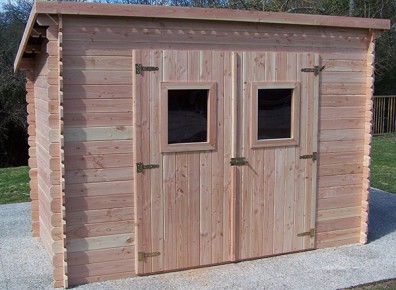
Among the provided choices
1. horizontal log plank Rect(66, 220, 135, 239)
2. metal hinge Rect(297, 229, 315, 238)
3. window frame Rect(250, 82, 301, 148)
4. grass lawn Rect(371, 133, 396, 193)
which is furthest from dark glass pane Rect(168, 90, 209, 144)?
grass lawn Rect(371, 133, 396, 193)

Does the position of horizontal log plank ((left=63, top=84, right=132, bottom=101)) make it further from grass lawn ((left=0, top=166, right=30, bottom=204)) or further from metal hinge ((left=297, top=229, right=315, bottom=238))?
grass lawn ((left=0, top=166, right=30, bottom=204))

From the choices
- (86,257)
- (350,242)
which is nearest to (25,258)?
(86,257)

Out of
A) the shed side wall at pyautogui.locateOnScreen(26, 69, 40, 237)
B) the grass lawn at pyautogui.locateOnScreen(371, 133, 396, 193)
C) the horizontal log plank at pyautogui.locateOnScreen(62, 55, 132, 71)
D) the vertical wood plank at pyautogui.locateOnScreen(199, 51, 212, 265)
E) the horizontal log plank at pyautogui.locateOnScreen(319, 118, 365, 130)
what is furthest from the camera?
the grass lawn at pyautogui.locateOnScreen(371, 133, 396, 193)

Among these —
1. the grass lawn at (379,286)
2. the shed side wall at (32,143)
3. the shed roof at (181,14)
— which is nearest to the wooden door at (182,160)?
the shed roof at (181,14)

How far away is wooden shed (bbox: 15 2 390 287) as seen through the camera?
4.78 metres

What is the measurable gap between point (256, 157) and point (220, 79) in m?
0.92

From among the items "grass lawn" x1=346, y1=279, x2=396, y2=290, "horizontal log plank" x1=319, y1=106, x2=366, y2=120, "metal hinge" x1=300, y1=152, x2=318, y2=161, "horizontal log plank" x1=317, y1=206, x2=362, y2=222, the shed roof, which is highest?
the shed roof

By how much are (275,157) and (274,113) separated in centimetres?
47

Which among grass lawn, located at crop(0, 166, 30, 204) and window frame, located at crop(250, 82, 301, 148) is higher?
window frame, located at crop(250, 82, 301, 148)

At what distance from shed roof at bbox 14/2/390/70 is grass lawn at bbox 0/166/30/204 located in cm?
375

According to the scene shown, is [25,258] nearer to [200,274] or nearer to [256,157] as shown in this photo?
[200,274]

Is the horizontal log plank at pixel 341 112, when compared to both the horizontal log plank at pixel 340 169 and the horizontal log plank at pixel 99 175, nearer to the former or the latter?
the horizontal log plank at pixel 340 169

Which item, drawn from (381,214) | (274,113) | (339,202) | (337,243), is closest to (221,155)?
(274,113)

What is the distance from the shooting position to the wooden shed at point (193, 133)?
15.7ft
